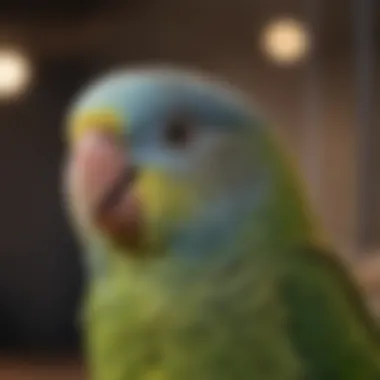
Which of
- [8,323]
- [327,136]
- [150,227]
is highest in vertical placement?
[150,227]

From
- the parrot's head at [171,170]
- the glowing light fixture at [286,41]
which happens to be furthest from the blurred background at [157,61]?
the parrot's head at [171,170]

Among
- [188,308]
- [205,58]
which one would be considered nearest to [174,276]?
[188,308]

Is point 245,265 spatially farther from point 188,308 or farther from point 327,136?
point 327,136

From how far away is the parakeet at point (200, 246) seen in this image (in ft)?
1.45

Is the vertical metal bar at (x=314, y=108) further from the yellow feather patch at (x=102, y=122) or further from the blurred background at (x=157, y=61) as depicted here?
the yellow feather patch at (x=102, y=122)

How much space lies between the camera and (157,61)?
0.76 m

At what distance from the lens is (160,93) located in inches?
17.8

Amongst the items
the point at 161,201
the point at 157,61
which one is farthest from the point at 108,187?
the point at 157,61

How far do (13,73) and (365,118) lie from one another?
1.09 feet

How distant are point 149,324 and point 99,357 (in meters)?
0.04

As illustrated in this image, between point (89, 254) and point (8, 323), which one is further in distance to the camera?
point (8, 323)

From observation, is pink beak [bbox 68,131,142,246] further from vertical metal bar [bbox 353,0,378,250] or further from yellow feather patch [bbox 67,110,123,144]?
vertical metal bar [bbox 353,0,378,250]

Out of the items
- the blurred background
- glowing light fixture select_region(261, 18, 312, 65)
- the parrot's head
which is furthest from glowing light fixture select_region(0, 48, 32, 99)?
the parrot's head

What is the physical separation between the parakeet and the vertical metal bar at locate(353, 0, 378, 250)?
1.16 ft
